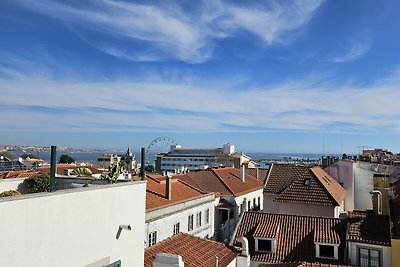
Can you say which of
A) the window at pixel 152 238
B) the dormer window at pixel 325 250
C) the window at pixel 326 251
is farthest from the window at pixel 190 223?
the window at pixel 326 251

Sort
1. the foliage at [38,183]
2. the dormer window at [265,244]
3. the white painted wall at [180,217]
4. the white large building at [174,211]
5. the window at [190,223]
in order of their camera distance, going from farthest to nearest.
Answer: the window at [190,223] < the white large building at [174,211] < the white painted wall at [180,217] < the dormer window at [265,244] < the foliage at [38,183]

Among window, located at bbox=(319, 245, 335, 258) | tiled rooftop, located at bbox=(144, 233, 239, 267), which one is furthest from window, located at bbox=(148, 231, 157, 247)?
window, located at bbox=(319, 245, 335, 258)

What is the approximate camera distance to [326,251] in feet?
67.7

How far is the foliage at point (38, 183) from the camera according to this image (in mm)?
8398

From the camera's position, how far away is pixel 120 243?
26.8 ft

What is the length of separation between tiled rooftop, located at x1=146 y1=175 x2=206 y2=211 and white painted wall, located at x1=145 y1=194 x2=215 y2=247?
1.18ft

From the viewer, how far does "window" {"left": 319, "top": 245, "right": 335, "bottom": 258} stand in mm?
20500

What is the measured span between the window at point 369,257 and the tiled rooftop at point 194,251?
7125 millimetres

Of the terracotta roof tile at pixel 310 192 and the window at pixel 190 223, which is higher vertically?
the terracotta roof tile at pixel 310 192

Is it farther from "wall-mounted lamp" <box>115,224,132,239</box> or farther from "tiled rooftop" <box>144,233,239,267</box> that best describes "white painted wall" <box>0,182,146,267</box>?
"tiled rooftop" <box>144,233,239,267</box>

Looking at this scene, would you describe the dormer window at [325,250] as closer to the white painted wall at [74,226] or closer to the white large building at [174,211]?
the white large building at [174,211]

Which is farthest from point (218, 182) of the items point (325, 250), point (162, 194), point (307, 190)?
point (325, 250)

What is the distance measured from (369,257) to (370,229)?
165 centimetres

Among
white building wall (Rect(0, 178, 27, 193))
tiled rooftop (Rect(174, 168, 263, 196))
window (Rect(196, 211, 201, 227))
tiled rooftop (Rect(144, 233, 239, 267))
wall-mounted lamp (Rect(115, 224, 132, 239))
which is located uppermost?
white building wall (Rect(0, 178, 27, 193))
